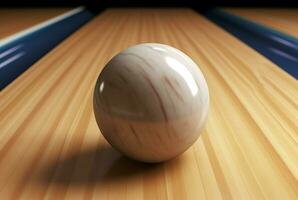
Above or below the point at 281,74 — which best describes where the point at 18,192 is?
above

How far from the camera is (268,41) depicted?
2.15 m

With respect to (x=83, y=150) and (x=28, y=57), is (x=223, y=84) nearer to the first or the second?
(x=83, y=150)

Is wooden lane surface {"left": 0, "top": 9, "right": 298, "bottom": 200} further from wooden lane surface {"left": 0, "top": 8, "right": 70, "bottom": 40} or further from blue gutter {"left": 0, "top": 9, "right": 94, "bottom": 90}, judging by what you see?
wooden lane surface {"left": 0, "top": 8, "right": 70, "bottom": 40}

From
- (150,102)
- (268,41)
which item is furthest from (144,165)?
(268,41)

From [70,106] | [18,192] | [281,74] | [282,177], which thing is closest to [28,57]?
[70,106]

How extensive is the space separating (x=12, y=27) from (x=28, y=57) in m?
0.64

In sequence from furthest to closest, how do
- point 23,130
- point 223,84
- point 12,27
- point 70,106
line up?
1. point 12,27
2. point 223,84
3. point 70,106
4. point 23,130

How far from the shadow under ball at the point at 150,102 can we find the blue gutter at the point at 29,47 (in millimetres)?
845
